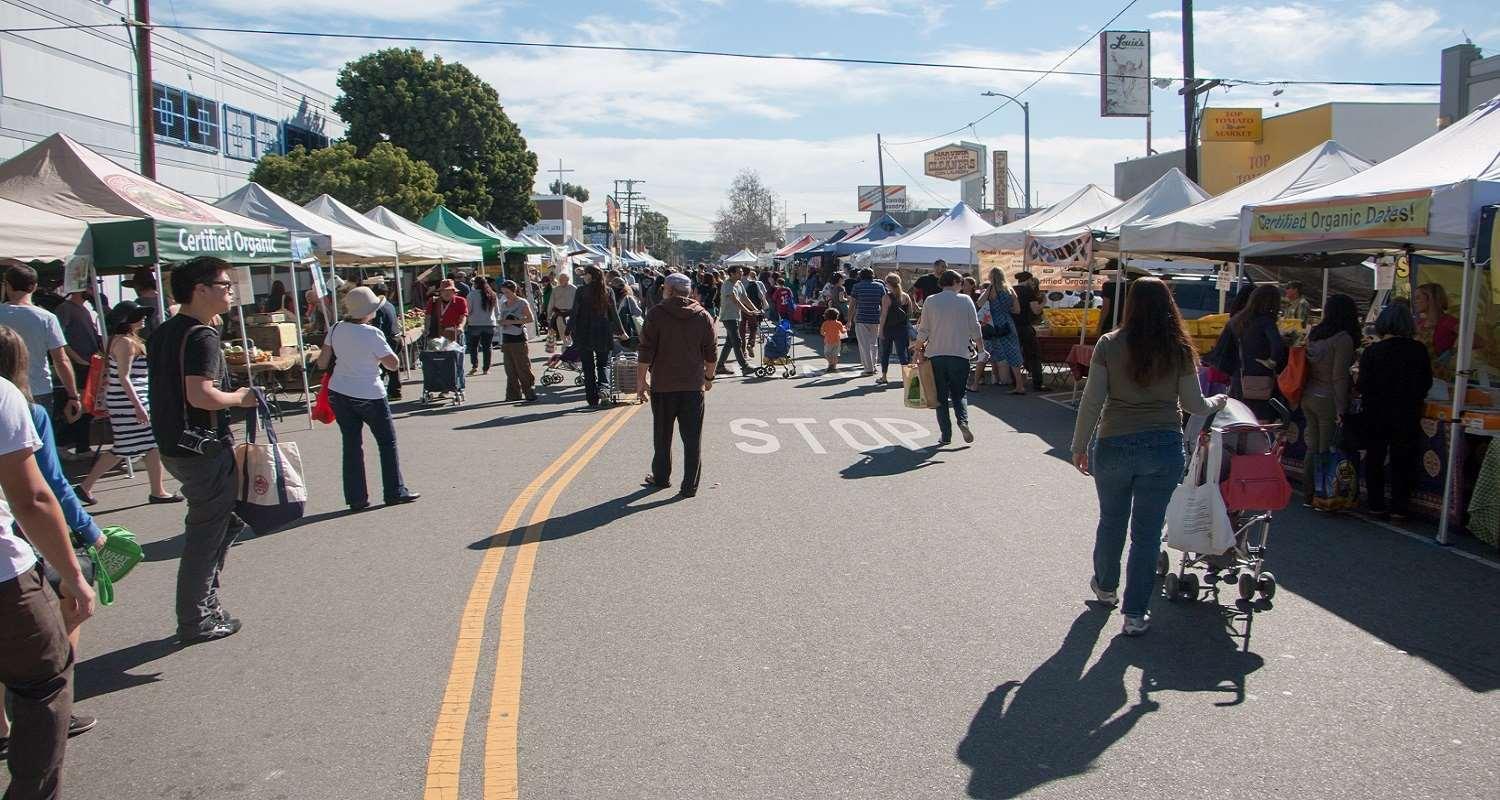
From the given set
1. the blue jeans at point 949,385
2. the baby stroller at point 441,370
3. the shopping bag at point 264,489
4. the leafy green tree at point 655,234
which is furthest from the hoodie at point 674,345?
the leafy green tree at point 655,234

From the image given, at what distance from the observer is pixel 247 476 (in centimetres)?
575

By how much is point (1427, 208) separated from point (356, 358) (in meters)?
7.54

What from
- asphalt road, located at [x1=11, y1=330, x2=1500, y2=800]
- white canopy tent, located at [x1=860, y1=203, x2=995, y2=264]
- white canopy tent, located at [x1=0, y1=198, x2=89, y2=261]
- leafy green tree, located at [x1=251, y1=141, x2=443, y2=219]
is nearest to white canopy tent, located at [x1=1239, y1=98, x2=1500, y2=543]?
asphalt road, located at [x1=11, y1=330, x2=1500, y2=800]

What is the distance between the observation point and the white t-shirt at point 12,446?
323 centimetres

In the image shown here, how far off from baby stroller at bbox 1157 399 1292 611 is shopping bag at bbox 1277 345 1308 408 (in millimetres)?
2937

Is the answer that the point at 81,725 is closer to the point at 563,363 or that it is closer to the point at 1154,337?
the point at 1154,337

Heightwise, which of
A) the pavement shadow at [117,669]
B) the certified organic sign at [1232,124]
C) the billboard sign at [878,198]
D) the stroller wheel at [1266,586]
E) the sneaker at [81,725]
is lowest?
the pavement shadow at [117,669]

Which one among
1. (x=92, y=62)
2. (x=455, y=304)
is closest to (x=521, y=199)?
(x=92, y=62)

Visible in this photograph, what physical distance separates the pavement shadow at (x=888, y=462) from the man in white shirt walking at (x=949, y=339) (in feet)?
1.91

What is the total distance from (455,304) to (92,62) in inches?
824

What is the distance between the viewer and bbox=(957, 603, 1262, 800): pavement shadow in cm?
409

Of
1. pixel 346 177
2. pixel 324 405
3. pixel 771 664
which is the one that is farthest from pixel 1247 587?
pixel 346 177

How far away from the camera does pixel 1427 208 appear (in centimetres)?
754

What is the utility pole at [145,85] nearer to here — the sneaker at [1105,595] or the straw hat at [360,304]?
the straw hat at [360,304]
